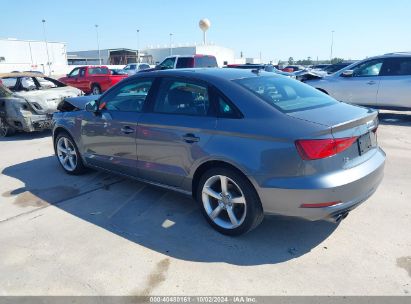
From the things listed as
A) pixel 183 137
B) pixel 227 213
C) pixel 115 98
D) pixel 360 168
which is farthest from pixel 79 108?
pixel 360 168

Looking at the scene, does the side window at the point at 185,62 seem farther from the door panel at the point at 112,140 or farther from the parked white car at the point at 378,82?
the door panel at the point at 112,140

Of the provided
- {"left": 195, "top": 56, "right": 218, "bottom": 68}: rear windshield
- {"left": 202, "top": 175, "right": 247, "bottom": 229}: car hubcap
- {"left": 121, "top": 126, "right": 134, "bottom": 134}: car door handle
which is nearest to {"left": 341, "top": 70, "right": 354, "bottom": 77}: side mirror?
{"left": 195, "top": 56, "right": 218, "bottom": 68}: rear windshield

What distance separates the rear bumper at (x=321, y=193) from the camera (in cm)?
293

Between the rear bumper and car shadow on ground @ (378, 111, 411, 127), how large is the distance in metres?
6.86

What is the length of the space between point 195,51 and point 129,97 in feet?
194

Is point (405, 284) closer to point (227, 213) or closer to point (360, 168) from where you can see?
point (360, 168)

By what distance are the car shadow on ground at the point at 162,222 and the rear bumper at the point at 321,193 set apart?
16 cm

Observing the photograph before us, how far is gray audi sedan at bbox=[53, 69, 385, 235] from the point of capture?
298cm

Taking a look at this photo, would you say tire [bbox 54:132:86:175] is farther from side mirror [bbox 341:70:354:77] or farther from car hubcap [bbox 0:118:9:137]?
side mirror [bbox 341:70:354:77]

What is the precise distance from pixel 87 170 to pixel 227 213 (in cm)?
288

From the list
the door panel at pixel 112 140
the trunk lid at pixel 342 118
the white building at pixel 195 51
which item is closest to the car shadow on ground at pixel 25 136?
the door panel at pixel 112 140

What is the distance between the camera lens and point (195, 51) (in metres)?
61.1

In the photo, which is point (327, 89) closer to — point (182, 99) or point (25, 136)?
point (182, 99)

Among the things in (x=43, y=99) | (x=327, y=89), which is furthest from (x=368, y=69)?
(x=43, y=99)
